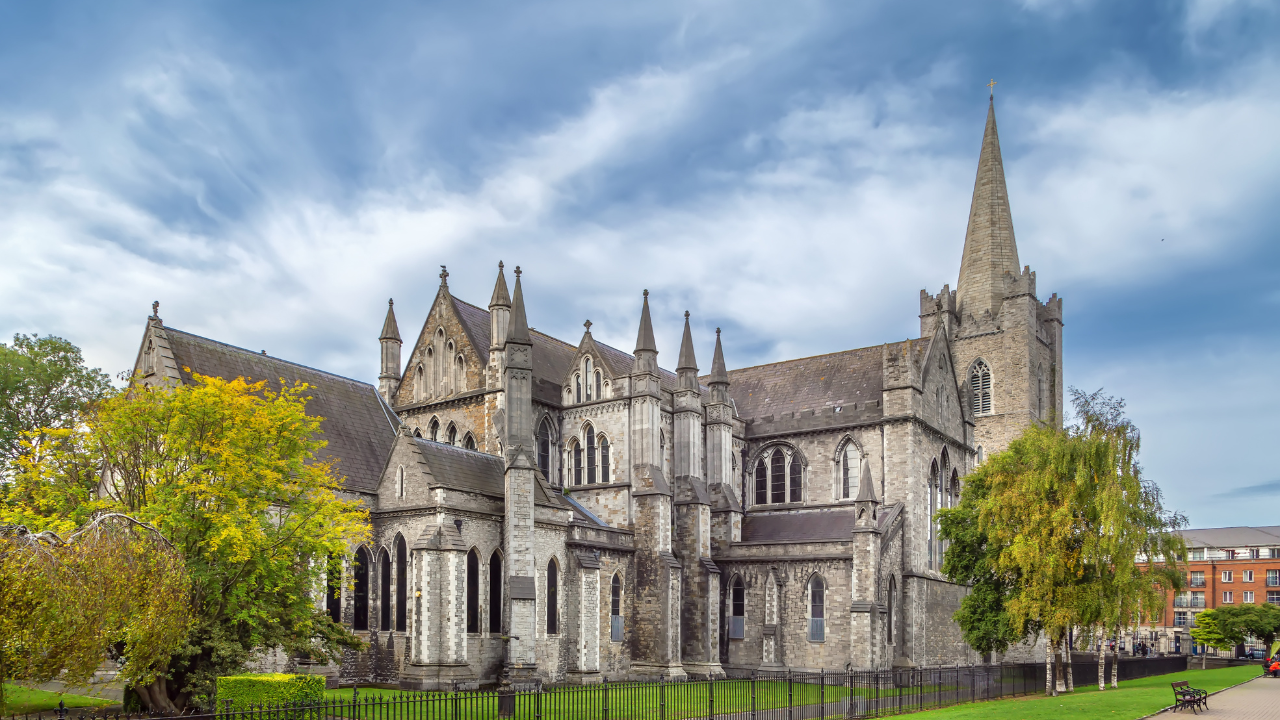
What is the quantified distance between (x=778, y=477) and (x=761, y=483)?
3.37 ft

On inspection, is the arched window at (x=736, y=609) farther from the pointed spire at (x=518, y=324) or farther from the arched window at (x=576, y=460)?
the pointed spire at (x=518, y=324)

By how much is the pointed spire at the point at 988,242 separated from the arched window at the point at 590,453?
36.5 meters

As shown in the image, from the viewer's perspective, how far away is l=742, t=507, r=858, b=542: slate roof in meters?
43.5

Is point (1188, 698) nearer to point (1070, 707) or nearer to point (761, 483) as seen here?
point (1070, 707)

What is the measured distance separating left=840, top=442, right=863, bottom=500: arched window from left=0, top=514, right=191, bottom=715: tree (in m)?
32.5

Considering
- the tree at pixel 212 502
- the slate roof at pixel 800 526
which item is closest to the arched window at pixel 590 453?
the slate roof at pixel 800 526

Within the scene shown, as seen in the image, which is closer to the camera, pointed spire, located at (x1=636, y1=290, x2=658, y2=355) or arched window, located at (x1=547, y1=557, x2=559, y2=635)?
arched window, located at (x1=547, y1=557, x2=559, y2=635)

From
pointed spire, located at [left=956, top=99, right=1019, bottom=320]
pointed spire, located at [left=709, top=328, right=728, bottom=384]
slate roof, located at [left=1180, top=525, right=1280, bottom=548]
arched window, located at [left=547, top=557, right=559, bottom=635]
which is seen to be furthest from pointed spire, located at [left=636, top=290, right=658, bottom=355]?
slate roof, located at [left=1180, top=525, right=1280, bottom=548]

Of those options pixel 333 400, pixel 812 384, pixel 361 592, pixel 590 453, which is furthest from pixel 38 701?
pixel 812 384

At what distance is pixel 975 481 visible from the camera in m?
39.4

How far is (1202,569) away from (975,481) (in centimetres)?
7432

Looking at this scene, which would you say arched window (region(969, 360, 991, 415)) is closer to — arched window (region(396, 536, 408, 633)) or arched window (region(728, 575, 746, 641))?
arched window (region(728, 575, 746, 641))

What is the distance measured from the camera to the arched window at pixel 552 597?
35438mm

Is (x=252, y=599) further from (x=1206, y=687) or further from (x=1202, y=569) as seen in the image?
(x=1202, y=569)
